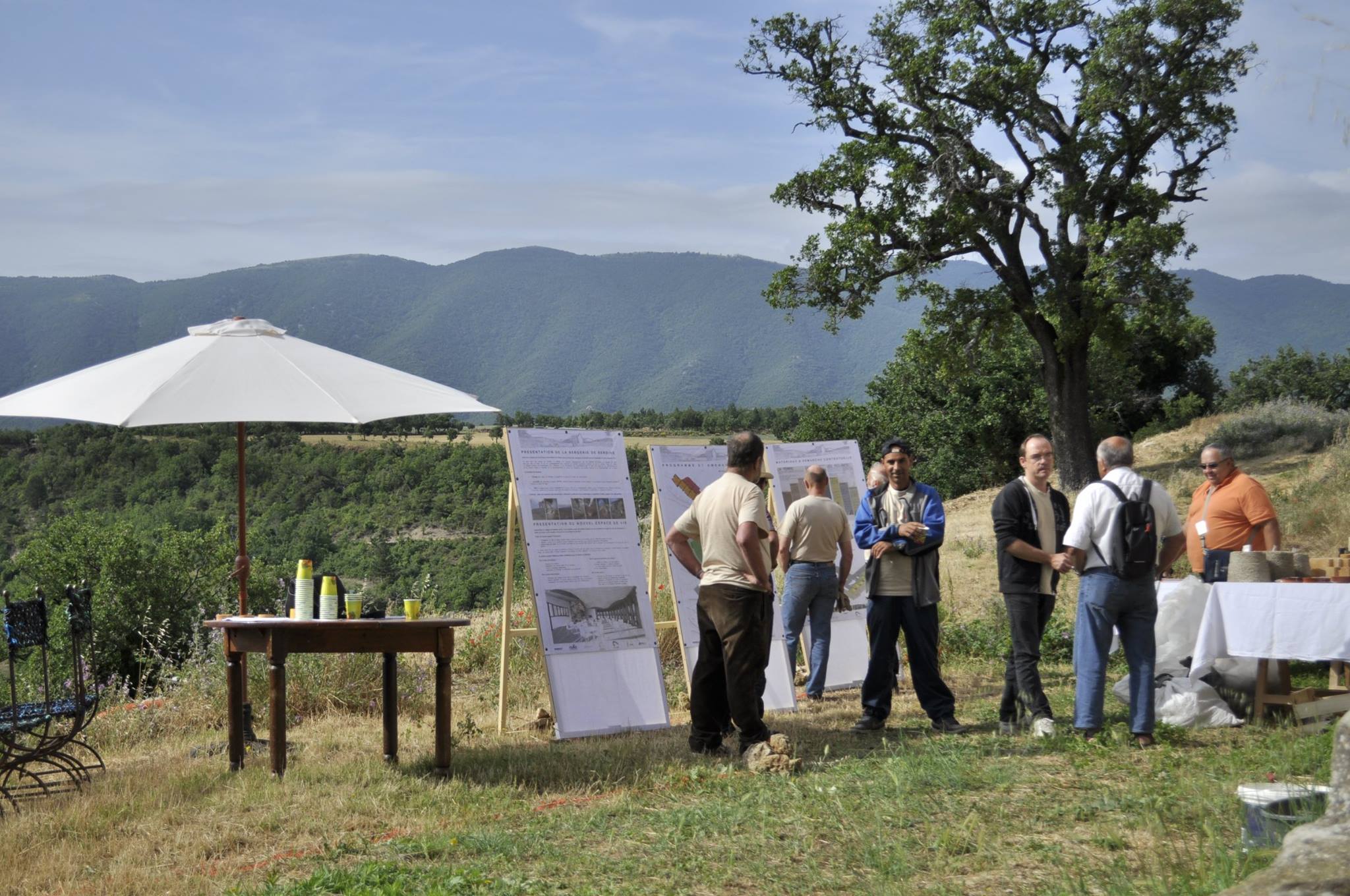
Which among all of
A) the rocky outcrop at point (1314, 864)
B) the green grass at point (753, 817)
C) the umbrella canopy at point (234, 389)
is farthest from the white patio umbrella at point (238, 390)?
the rocky outcrop at point (1314, 864)

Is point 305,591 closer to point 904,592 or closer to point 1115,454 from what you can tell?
point 904,592

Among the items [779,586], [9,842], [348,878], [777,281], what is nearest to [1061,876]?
[348,878]

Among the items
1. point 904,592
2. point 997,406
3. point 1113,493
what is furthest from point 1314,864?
point 997,406

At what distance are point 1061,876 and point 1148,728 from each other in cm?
309

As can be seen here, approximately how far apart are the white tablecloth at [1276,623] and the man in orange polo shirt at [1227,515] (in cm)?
113

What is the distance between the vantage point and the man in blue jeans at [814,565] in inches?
356

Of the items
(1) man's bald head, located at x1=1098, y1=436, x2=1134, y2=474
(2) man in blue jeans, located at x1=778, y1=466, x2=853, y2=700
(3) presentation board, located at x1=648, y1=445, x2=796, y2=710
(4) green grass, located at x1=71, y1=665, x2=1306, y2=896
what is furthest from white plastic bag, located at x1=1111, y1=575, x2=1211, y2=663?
(3) presentation board, located at x1=648, y1=445, x2=796, y2=710

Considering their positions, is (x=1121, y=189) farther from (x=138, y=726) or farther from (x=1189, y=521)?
(x=138, y=726)

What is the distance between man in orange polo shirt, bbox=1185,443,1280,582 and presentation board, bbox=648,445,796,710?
10.8 ft

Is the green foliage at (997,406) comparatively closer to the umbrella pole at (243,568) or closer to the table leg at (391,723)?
the umbrella pole at (243,568)

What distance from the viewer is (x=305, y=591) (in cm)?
656

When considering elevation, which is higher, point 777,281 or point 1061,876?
point 777,281

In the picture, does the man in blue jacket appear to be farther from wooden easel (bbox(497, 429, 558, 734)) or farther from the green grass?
wooden easel (bbox(497, 429, 558, 734))

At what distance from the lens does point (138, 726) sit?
29.5ft
